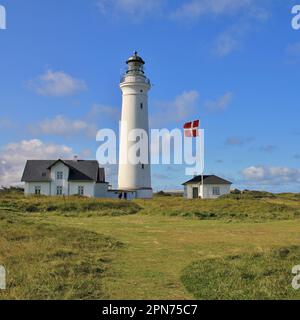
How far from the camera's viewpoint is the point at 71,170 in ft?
145

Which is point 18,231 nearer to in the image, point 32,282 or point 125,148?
point 32,282

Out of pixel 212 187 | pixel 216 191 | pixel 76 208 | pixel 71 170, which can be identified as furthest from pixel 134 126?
pixel 76 208

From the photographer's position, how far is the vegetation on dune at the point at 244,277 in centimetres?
704

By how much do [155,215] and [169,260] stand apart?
1495cm

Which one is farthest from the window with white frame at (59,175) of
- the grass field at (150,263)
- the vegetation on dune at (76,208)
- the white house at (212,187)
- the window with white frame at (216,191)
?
the grass field at (150,263)

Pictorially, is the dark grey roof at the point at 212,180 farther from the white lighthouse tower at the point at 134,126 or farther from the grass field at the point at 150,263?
the grass field at the point at 150,263

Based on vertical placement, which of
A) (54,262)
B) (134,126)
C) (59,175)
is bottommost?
(54,262)

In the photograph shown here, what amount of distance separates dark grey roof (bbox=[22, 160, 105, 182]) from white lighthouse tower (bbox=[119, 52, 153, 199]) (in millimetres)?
4475

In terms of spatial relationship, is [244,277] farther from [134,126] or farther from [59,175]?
[59,175]

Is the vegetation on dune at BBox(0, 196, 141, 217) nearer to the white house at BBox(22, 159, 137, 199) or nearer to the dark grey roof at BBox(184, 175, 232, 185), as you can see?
the white house at BBox(22, 159, 137, 199)

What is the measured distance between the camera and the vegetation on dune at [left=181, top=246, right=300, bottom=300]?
23.1 ft

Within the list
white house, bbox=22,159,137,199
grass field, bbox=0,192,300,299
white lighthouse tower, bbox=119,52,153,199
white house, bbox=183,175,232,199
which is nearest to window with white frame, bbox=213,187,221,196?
white house, bbox=183,175,232,199

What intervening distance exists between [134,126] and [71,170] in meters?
8.49
